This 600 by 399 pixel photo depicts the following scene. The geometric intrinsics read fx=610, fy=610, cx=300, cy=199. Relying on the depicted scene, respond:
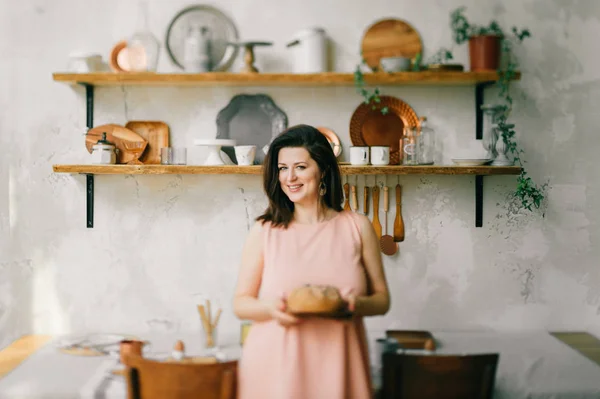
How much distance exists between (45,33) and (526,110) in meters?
2.16

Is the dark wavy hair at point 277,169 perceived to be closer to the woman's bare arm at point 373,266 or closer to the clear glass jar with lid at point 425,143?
the woman's bare arm at point 373,266

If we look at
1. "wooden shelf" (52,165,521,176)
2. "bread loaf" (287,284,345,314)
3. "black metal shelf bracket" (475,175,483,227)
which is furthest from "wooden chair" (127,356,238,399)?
"black metal shelf bracket" (475,175,483,227)

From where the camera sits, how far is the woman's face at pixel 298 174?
1.80 meters

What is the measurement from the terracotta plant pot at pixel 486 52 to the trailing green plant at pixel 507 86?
0.04m

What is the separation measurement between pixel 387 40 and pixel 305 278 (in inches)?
54.7

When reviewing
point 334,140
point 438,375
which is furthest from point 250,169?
point 438,375

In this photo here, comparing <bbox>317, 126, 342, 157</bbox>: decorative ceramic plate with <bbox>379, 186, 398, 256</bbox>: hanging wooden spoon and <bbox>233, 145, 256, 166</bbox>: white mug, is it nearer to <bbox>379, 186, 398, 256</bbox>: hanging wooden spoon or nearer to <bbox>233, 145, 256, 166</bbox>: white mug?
<bbox>379, 186, 398, 256</bbox>: hanging wooden spoon

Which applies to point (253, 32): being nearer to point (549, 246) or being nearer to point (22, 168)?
point (22, 168)

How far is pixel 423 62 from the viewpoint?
2705mm

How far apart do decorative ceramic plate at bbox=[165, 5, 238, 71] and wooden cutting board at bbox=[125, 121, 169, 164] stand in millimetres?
283

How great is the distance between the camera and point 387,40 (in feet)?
8.82

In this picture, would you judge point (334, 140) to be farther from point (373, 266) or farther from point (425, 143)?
point (373, 266)

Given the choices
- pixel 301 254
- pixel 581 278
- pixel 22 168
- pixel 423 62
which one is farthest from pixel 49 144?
pixel 581 278

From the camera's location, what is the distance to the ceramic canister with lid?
2557mm
